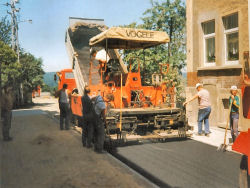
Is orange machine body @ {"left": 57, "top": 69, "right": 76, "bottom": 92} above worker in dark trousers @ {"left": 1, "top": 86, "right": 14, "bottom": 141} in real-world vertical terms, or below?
above

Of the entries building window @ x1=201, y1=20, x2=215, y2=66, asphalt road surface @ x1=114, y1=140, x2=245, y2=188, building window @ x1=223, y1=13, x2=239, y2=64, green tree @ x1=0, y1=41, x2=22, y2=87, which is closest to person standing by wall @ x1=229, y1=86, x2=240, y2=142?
asphalt road surface @ x1=114, y1=140, x2=245, y2=188

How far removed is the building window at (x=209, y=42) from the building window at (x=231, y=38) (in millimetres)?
909

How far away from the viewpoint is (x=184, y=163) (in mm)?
6664

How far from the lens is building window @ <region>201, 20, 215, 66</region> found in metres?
13.1

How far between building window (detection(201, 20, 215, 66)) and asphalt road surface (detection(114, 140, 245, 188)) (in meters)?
5.57

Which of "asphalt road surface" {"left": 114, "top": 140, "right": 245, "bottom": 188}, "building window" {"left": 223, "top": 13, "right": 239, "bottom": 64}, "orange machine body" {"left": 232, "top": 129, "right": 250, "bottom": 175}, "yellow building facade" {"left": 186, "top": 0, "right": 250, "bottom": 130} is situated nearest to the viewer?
"orange machine body" {"left": 232, "top": 129, "right": 250, "bottom": 175}

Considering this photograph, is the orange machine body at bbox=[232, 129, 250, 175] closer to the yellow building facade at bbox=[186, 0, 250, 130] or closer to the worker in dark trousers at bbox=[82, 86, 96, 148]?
the worker in dark trousers at bbox=[82, 86, 96, 148]

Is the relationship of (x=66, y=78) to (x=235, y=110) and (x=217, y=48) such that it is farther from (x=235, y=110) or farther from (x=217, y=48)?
(x=235, y=110)

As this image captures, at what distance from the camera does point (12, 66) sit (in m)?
19.1

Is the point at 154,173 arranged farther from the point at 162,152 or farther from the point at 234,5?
the point at 234,5

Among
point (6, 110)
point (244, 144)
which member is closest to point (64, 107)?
point (6, 110)

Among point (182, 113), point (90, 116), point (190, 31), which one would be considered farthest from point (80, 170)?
point (190, 31)

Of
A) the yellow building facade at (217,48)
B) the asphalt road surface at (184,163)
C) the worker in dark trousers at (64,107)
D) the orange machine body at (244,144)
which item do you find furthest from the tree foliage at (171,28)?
the orange machine body at (244,144)

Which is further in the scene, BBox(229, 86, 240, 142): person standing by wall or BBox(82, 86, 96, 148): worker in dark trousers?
BBox(229, 86, 240, 142): person standing by wall
